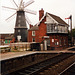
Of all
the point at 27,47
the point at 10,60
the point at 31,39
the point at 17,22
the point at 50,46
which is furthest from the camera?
the point at 17,22

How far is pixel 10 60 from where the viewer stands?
1554 cm

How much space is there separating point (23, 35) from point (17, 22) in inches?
175

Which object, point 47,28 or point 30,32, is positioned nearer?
point 47,28

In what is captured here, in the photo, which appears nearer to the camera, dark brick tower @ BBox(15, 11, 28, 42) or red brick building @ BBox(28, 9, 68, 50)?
red brick building @ BBox(28, 9, 68, 50)

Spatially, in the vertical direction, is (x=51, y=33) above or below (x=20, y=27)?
below

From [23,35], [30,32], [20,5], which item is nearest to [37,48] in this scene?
[30,32]

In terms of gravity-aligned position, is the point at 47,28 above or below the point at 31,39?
above

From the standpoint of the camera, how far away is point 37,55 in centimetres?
2244

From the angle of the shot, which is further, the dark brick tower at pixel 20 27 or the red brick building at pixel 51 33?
the dark brick tower at pixel 20 27

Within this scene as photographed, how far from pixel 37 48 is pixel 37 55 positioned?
580 centimetres

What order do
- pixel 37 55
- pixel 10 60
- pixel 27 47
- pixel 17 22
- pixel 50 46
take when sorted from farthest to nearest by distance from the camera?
1. pixel 17 22
2. pixel 50 46
3. pixel 27 47
4. pixel 37 55
5. pixel 10 60

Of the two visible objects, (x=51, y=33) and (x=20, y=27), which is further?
(x=20, y=27)

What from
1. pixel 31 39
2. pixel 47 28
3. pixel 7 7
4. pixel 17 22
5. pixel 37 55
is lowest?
pixel 37 55

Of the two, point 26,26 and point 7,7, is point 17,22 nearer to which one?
point 26,26
